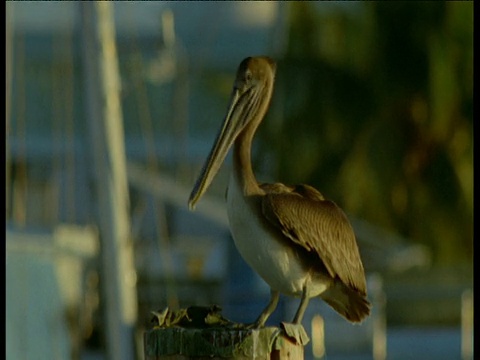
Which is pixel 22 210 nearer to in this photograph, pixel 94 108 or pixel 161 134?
pixel 94 108

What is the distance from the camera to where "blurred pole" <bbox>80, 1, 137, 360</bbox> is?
37.5 feet

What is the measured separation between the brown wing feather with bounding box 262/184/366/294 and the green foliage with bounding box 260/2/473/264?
16440 mm

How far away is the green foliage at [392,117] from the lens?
23375 millimetres

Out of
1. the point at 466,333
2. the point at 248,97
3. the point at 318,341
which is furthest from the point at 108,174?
the point at 466,333

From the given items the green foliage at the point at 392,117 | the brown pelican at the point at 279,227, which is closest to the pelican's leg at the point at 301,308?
the brown pelican at the point at 279,227

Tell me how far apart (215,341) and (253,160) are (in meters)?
17.3

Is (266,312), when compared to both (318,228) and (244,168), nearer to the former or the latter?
(318,228)

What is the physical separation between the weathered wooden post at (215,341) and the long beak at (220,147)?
0.98 m

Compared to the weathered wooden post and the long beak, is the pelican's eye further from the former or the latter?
the weathered wooden post

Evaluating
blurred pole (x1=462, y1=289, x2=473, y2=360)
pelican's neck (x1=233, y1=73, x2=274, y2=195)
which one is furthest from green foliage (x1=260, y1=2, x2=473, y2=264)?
pelican's neck (x1=233, y1=73, x2=274, y2=195)

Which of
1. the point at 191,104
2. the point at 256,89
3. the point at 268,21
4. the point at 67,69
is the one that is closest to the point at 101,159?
the point at 67,69

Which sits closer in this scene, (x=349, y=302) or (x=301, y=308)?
(x=301, y=308)

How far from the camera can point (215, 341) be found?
525cm

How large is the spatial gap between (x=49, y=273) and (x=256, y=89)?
751cm
